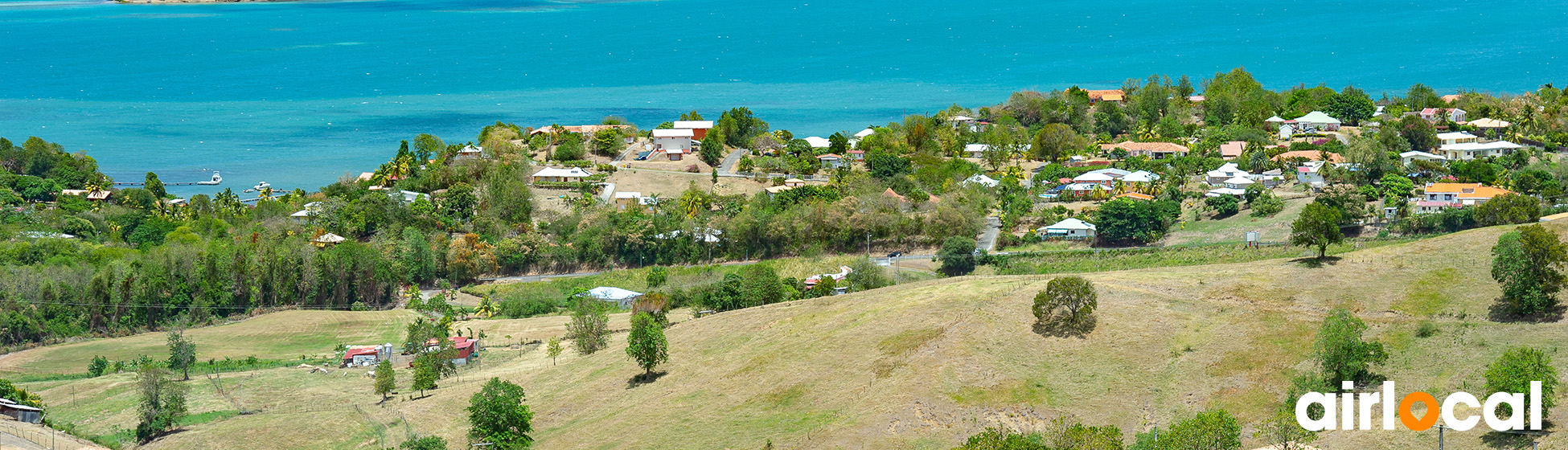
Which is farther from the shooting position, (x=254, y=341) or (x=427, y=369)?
(x=254, y=341)

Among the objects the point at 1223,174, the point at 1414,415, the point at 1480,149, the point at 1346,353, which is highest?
the point at 1480,149

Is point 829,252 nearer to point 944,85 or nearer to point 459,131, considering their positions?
point 459,131

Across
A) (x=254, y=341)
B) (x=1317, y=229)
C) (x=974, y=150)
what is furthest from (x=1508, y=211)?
(x=254, y=341)

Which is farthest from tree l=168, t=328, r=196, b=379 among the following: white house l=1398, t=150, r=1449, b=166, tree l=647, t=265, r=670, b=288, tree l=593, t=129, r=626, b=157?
white house l=1398, t=150, r=1449, b=166

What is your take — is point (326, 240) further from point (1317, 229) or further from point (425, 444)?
point (1317, 229)

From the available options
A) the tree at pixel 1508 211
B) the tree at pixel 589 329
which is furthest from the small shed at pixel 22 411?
the tree at pixel 1508 211

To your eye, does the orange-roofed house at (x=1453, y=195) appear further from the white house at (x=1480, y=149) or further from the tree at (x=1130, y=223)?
the white house at (x=1480, y=149)

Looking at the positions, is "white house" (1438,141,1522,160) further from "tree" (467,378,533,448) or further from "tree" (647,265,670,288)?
"tree" (467,378,533,448)
